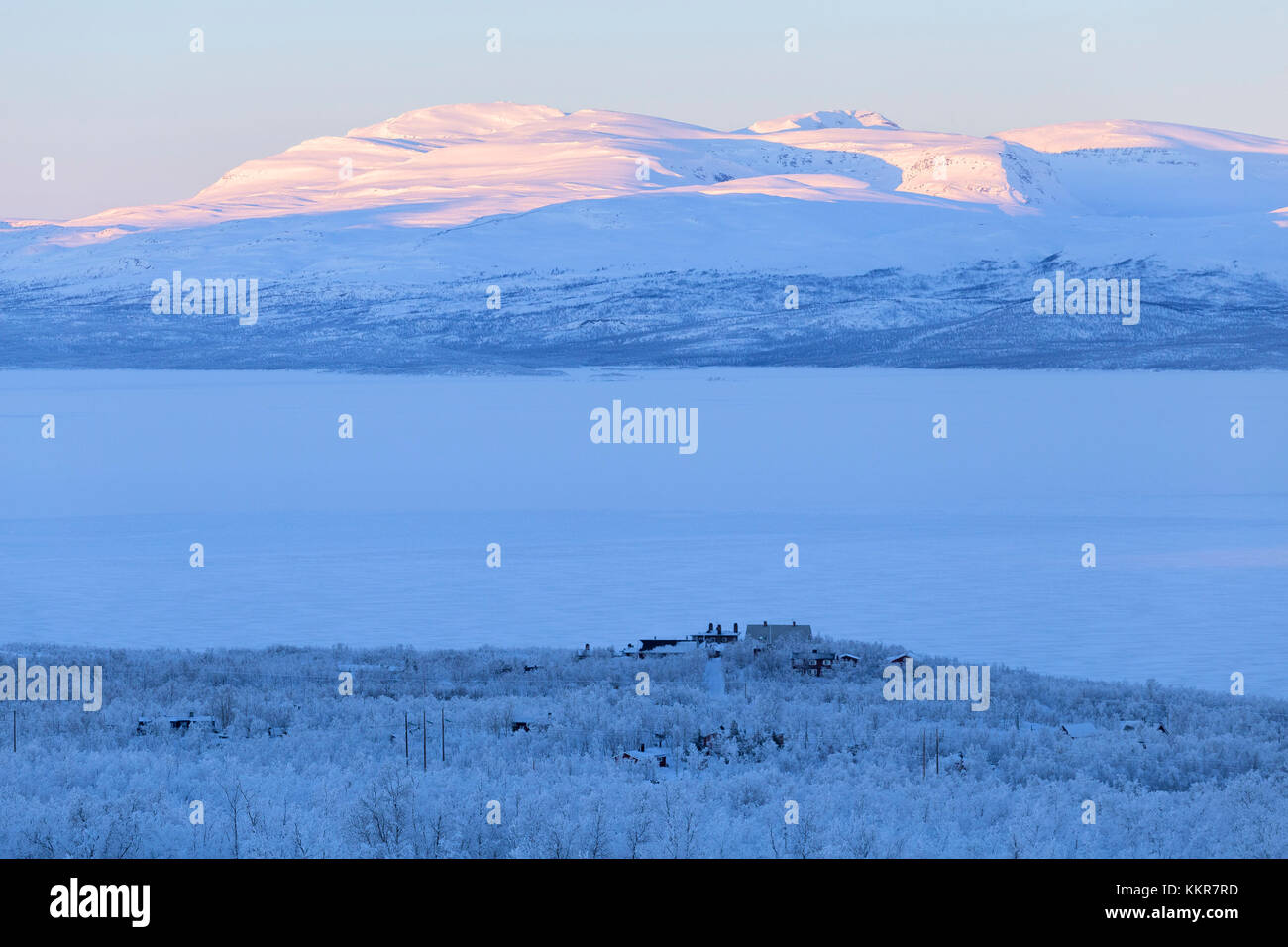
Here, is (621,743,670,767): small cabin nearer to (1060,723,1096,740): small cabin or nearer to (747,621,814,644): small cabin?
(1060,723,1096,740): small cabin

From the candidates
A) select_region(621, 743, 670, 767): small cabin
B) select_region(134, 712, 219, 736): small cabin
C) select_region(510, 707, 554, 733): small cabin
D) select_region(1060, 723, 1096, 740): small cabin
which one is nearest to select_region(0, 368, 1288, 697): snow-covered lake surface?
select_region(1060, 723, 1096, 740): small cabin

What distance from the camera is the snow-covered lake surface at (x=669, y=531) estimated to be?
19.8m

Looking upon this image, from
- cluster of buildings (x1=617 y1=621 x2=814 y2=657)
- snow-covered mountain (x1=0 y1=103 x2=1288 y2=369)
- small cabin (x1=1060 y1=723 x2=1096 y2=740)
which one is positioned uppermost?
snow-covered mountain (x1=0 y1=103 x2=1288 y2=369)

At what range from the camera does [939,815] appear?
9.49 m

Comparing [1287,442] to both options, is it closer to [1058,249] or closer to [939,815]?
[939,815]

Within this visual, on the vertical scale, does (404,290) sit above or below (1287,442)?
above

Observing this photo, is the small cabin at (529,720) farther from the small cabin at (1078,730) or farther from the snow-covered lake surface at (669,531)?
the snow-covered lake surface at (669,531)

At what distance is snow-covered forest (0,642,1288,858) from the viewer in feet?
29.0

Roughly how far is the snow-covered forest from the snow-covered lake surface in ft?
11.1

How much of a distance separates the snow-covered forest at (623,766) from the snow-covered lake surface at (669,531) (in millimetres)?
3378

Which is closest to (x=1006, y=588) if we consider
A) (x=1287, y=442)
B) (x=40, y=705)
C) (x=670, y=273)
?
(x=40, y=705)

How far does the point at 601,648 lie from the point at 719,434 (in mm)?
29653

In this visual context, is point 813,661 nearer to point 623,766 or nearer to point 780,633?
point 780,633
